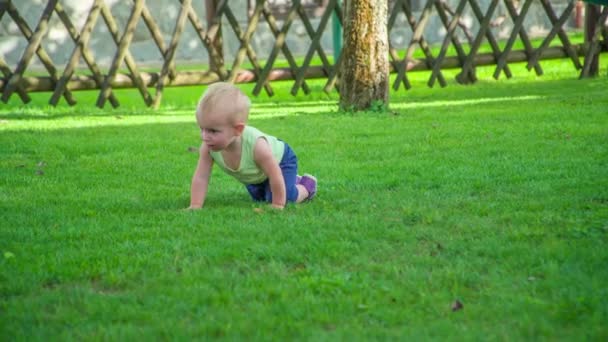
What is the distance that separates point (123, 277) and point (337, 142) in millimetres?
3819

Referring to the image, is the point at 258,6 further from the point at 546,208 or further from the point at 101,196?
the point at 546,208

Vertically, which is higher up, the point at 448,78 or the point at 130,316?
the point at 130,316

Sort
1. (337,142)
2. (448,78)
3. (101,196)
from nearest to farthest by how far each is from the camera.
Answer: (101,196) → (337,142) → (448,78)

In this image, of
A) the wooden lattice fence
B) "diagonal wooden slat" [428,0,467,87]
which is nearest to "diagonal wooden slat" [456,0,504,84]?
the wooden lattice fence

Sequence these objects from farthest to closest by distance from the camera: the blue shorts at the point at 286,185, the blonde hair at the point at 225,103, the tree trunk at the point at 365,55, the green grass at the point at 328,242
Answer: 1. the tree trunk at the point at 365,55
2. the blue shorts at the point at 286,185
3. the blonde hair at the point at 225,103
4. the green grass at the point at 328,242

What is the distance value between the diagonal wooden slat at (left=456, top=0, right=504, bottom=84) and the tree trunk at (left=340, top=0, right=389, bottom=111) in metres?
3.13

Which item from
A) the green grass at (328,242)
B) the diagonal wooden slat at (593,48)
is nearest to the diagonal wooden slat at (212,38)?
the green grass at (328,242)

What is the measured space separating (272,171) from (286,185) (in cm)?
21

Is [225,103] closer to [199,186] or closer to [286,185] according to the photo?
[199,186]

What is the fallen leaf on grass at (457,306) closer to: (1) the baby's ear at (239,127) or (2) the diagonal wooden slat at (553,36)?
(1) the baby's ear at (239,127)

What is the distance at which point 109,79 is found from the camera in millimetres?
9820

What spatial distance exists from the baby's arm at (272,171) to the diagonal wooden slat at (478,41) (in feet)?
25.0

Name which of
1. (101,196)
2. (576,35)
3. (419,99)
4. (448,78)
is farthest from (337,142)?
(576,35)

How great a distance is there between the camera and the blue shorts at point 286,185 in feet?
14.8
